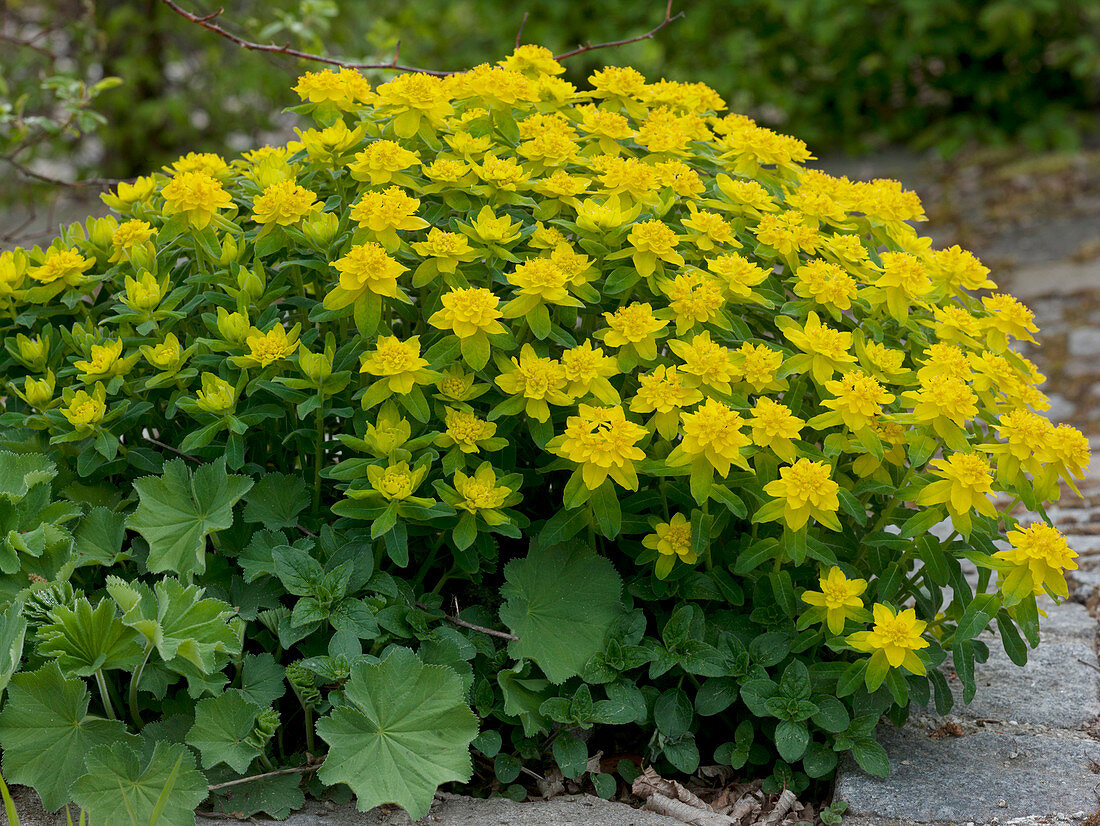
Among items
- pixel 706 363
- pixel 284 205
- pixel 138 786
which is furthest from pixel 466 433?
pixel 138 786

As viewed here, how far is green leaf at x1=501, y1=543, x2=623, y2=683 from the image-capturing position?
1.92 metres

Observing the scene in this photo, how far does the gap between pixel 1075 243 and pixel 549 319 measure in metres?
4.09

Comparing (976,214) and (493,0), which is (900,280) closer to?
(976,214)

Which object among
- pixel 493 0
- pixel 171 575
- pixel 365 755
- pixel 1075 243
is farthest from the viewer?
pixel 493 0

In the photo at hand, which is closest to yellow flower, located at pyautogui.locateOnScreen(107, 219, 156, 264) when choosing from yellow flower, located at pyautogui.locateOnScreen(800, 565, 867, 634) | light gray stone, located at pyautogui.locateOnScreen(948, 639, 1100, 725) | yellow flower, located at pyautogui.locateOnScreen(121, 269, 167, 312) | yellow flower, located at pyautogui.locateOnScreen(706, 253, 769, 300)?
yellow flower, located at pyautogui.locateOnScreen(121, 269, 167, 312)

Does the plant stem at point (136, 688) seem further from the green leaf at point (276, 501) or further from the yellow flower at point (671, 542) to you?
the yellow flower at point (671, 542)

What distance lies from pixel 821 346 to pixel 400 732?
0.91m

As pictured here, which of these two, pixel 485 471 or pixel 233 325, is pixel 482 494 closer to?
pixel 485 471

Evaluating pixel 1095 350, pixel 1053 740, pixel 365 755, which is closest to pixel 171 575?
pixel 365 755

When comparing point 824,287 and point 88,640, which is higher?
point 824,287

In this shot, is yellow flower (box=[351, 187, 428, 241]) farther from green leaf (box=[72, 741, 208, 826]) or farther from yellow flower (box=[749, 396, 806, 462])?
green leaf (box=[72, 741, 208, 826])

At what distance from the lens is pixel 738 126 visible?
228 centimetres

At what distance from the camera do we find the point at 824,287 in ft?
6.49

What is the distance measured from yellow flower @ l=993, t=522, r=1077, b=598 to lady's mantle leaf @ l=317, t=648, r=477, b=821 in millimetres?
877
